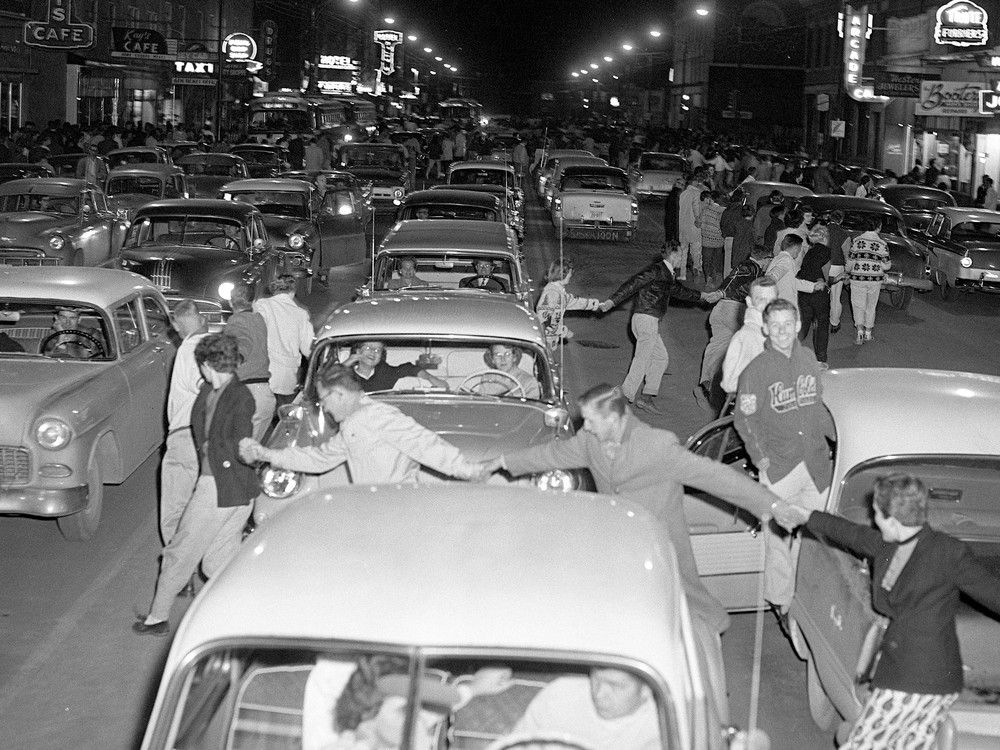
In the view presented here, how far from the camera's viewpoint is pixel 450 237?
13383mm

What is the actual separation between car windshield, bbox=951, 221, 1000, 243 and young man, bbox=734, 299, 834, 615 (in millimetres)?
16733

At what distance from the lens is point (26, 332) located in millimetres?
10594

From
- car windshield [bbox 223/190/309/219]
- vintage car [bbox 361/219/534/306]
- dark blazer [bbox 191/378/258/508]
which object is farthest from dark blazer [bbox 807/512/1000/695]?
car windshield [bbox 223/190/309/219]

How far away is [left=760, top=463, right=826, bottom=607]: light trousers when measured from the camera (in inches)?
266

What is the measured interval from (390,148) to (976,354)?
21.1 meters

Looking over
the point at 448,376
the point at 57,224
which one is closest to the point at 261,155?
the point at 57,224

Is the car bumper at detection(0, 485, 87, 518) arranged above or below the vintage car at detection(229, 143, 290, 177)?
below

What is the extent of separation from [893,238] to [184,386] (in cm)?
1548

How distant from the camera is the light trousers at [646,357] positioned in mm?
12859

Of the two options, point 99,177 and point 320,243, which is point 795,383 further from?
point 99,177

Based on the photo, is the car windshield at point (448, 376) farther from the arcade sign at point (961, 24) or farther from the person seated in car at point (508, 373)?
the arcade sign at point (961, 24)

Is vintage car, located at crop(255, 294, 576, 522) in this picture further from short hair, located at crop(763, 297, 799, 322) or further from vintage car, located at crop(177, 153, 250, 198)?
vintage car, located at crop(177, 153, 250, 198)

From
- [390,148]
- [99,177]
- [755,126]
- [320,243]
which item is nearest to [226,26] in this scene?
[755,126]

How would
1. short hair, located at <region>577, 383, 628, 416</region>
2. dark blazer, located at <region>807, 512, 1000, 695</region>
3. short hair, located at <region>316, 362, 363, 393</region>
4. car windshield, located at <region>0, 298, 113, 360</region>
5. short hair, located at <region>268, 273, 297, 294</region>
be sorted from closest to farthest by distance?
dark blazer, located at <region>807, 512, 1000, 695</region> < short hair, located at <region>577, 383, 628, 416</region> < short hair, located at <region>316, 362, 363, 393</region> < car windshield, located at <region>0, 298, 113, 360</region> < short hair, located at <region>268, 273, 297, 294</region>
